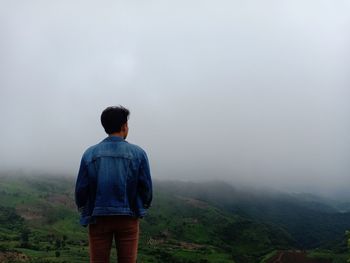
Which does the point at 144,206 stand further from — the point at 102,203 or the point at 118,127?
the point at 118,127

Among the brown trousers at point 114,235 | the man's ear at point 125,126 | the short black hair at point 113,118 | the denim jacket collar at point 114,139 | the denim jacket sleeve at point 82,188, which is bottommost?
the brown trousers at point 114,235

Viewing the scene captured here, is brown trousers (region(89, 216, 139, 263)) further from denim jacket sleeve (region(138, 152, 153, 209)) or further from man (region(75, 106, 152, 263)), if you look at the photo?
denim jacket sleeve (region(138, 152, 153, 209))

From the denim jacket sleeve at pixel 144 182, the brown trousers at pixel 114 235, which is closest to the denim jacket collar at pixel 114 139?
the denim jacket sleeve at pixel 144 182

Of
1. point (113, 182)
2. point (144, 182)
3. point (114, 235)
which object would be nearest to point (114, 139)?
point (113, 182)

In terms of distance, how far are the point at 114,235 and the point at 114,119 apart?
2059 millimetres

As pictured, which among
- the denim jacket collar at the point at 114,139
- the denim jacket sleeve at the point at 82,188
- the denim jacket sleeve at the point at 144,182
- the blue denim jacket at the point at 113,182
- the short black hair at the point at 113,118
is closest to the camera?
the blue denim jacket at the point at 113,182

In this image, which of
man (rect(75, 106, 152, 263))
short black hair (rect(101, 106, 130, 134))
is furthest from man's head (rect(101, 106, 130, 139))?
man (rect(75, 106, 152, 263))

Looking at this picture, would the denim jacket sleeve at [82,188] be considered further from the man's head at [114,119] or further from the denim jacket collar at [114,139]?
the man's head at [114,119]

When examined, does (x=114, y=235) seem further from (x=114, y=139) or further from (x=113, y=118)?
(x=113, y=118)

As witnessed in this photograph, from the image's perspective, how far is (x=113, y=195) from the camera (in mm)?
8148

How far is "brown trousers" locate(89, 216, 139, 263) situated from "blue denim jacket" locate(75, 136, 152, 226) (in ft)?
0.51

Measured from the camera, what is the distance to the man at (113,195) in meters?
8.15

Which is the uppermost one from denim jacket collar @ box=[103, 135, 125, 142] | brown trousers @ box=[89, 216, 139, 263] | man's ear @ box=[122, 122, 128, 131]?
man's ear @ box=[122, 122, 128, 131]

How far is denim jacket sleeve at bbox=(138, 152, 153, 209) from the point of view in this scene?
8422mm
